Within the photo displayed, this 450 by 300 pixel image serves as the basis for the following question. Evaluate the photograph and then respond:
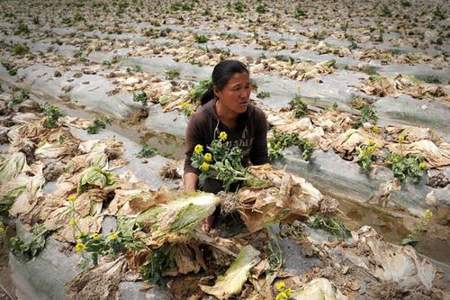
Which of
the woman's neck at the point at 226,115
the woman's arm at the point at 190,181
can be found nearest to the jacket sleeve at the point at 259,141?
the woman's neck at the point at 226,115

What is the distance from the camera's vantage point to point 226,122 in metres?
3.27

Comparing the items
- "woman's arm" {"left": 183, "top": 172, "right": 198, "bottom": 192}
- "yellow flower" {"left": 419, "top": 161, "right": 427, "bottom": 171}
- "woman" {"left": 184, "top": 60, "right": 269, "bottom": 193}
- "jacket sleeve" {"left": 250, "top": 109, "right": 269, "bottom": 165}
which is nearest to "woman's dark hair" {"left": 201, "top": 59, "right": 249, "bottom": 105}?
"woman" {"left": 184, "top": 60, "right": 269, "bottom": 193}

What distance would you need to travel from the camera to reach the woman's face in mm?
2934

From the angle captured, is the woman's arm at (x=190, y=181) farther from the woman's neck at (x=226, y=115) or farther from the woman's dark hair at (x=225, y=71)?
the woman's dark hair at (x=225, y=71)

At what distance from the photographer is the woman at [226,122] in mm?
2977

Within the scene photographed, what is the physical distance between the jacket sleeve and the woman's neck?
0.62ft

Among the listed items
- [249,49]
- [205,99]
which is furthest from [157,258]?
[249,49]

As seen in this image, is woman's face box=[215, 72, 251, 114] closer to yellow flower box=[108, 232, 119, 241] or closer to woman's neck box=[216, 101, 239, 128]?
woman's neck box=[216, 101, 239, 128]

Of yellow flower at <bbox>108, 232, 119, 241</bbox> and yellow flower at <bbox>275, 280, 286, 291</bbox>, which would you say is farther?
yellow flower at <bbox>108, 232, 119, 241</bbox>

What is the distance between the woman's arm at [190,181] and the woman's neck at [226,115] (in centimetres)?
48

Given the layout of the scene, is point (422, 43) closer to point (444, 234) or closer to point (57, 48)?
point (444, 234)

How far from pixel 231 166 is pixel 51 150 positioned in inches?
112

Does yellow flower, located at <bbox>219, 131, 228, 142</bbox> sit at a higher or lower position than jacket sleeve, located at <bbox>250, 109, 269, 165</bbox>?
higher

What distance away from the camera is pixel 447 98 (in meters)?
5.88
